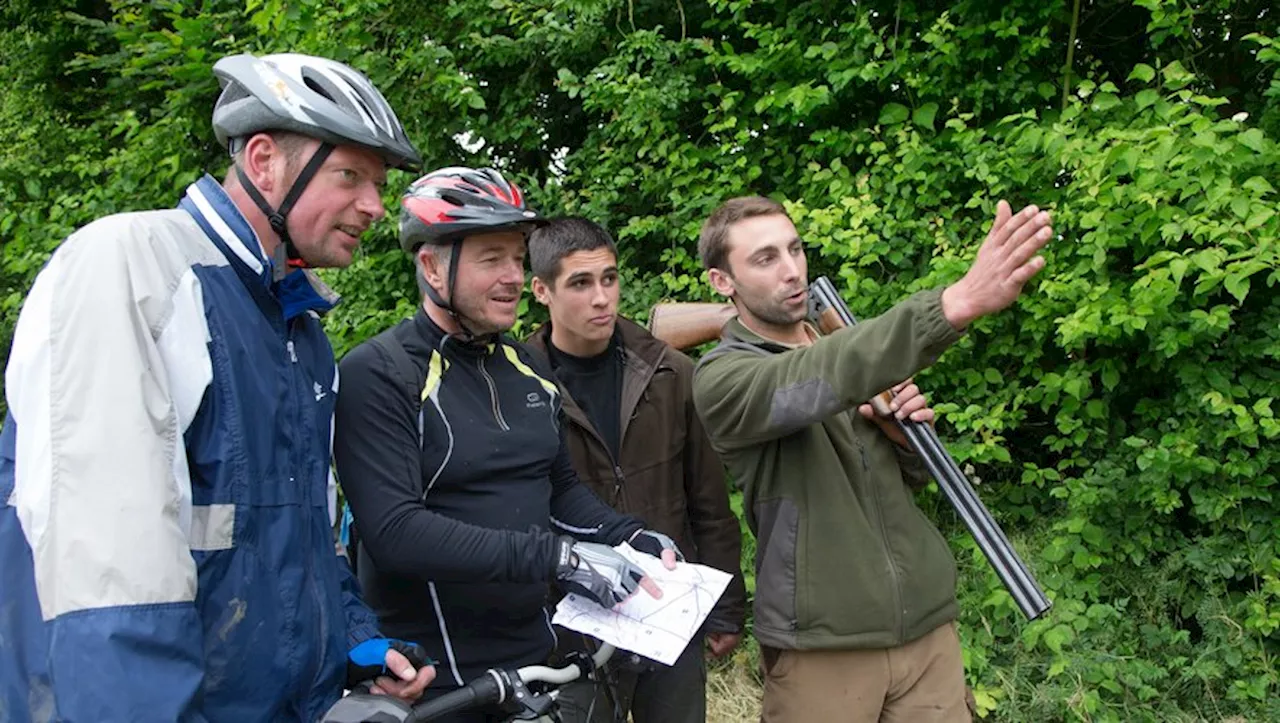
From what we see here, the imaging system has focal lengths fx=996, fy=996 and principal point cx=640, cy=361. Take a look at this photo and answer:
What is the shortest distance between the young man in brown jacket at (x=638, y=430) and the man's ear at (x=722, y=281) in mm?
523

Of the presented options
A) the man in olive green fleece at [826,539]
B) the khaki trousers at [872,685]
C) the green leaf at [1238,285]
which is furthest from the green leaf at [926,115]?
the khaki trousers at [872,685]

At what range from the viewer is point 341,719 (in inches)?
74.5

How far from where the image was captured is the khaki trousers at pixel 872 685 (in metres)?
2.90

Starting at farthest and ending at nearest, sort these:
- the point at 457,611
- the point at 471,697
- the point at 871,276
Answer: the point at 871,276 < the point at 457,611 < the point at 471,697

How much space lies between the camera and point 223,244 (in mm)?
1916

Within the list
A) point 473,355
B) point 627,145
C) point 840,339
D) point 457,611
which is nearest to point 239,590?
point 457,611

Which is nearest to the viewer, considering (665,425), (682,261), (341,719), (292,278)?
(341,719)

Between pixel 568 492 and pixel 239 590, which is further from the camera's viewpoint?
pixel 568 492

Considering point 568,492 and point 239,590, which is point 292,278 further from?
point 568,492

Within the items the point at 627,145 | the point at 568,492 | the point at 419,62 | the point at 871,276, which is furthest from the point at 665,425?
the point at 419,62

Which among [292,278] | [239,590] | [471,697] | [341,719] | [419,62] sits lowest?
[471,697]

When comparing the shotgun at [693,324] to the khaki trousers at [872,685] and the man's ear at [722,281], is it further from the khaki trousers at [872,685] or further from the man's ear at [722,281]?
the khaki trousers at [872,685]

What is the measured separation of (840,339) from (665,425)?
1.21 meters

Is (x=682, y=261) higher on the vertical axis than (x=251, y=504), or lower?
lower
